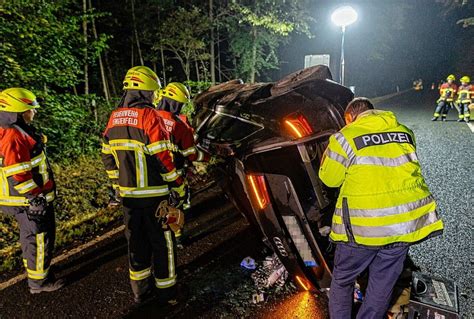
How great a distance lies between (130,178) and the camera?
2.66m

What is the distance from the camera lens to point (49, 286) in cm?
294

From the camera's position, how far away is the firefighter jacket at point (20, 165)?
268 centimetres

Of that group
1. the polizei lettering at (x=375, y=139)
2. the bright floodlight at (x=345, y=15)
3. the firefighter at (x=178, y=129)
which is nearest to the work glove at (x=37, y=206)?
the firefighter at (x=178, y=129)

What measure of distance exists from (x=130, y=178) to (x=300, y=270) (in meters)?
1.59

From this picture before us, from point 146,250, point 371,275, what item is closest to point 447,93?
point 371,275

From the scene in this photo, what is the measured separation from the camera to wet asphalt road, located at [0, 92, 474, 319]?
8.70ft

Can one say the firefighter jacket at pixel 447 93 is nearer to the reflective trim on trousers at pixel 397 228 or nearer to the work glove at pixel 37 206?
the reflective trim on trousers at pixel 397 228

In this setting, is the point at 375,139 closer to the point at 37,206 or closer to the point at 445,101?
the point at 37,206

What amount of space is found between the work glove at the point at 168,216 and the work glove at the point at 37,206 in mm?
1047

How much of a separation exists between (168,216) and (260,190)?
825mm

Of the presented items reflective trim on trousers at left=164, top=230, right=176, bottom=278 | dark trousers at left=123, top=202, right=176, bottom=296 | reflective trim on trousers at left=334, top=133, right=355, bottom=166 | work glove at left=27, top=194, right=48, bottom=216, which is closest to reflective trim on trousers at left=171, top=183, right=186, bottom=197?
dark trousers at left=123, top=202, right=176, bottom=296

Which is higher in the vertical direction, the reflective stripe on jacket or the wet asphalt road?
the reflective stripe on jacket

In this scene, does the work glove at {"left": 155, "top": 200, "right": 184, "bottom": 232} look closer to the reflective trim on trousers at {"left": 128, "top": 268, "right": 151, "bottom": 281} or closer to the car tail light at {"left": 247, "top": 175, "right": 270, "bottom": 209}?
the reflective trim on trousers at {"left": 128, "top": 268, "right": 151, "bottom": 281}

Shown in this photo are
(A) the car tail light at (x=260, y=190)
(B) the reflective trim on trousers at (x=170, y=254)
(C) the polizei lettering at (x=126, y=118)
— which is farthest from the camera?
(B) the reflective trim on trousers at (x=170, y=254)
